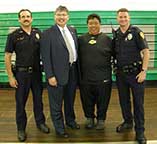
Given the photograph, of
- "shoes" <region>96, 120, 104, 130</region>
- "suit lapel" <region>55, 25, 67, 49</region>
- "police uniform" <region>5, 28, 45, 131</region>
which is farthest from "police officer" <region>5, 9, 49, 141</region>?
"shoes" <region>96, 120, 104, 130</region>

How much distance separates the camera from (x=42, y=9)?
21.7 feet

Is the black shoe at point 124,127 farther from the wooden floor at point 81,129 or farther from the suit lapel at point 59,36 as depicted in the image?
the suit lapel at point 59,36

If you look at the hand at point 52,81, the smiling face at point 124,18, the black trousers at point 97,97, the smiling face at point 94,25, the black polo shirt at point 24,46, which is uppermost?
the smiling face at point 124,18

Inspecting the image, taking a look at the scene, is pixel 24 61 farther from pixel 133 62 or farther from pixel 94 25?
pixel 133 62

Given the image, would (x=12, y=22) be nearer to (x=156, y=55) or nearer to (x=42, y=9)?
(x=42, y=9)

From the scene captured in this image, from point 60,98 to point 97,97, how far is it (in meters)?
0.57

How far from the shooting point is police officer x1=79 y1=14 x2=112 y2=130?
4.20m

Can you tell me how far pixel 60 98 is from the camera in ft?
13.4

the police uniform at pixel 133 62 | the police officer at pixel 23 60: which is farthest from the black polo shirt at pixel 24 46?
the police uniform at pixel 133 62

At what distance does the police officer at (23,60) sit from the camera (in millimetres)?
3920

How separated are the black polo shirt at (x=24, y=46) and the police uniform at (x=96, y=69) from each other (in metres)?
0.60

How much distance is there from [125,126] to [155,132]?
1.23ft

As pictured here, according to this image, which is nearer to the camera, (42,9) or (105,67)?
(105,67)

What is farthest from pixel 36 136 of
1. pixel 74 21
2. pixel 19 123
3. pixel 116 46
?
pixel 74 21
